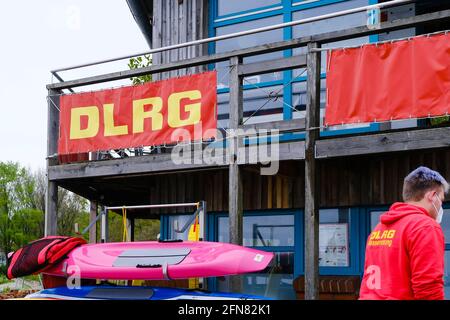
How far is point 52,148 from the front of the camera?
33.1ft

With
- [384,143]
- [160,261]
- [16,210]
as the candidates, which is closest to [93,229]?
[160,261]

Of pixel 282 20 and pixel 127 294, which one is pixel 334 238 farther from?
pixel 282 20

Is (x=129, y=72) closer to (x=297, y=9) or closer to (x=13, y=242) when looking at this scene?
(x=297, y=9)

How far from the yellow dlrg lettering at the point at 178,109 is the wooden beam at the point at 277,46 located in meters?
0.36

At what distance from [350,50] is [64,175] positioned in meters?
4.53

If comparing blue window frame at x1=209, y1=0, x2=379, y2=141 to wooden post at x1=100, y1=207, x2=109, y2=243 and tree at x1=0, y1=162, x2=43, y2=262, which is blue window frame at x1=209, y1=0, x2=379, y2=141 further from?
tree at x1=0, y1=162, x2=43, y2=262

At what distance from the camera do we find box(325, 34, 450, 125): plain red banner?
23.5 feet

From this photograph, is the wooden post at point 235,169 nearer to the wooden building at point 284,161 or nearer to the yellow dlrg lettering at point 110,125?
the wooden building at point 284,161

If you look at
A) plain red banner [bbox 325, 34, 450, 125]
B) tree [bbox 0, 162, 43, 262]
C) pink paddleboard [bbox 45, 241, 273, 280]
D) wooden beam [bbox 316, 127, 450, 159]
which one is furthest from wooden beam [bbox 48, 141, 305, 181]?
tree [bbox 0, 162, 43, 262]

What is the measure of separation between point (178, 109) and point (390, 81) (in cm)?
281

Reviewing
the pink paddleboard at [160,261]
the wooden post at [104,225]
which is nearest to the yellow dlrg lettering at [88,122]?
the wooden post at [104,225]

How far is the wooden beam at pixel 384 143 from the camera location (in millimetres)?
7129

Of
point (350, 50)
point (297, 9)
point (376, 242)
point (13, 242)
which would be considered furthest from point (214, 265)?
point (13, 242)

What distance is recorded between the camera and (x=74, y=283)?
852cm
